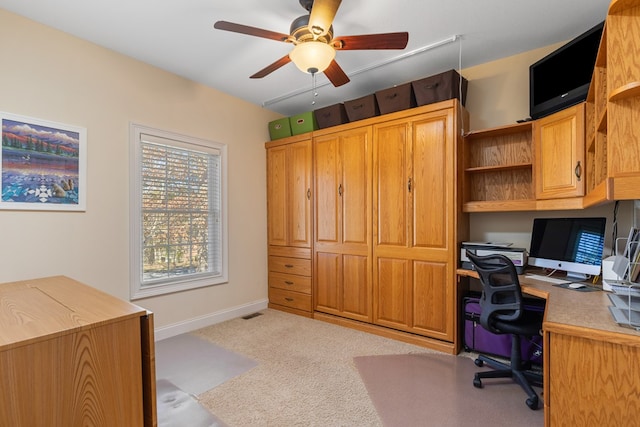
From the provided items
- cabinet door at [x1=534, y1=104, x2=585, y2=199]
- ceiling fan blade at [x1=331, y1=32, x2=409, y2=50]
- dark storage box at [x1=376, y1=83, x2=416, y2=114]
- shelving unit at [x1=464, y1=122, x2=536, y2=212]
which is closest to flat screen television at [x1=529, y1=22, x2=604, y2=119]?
cabinet door at [x1=534, y1=104, x2=585, y2=199]

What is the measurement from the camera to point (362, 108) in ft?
11.3

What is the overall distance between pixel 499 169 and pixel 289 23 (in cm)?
228

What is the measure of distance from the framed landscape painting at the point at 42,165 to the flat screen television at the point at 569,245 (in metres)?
3.97

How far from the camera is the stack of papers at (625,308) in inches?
51.9

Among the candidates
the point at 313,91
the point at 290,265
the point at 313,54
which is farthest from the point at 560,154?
the point at 290,265

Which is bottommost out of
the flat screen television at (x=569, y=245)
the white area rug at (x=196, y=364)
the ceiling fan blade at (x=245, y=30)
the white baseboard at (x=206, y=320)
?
the white area rug at (x=196, y=364)

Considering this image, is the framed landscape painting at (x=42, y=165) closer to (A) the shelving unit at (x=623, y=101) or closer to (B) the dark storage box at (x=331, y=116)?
(B) the dark storage box at (x=331, y=116)

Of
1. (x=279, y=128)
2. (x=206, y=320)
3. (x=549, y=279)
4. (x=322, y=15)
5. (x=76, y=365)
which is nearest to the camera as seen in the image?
(x=76, y=365)

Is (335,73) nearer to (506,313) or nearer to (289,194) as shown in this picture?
(289,194)

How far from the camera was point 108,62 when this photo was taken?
2.82 metres

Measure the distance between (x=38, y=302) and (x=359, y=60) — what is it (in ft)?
9.92

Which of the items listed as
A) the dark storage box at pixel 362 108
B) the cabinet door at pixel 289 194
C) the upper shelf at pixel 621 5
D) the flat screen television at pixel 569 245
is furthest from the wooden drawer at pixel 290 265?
the upper shelf at pixel 621 5

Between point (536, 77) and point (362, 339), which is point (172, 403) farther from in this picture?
point (536, 77)

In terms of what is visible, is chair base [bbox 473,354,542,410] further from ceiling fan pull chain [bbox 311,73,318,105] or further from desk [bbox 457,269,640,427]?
ceiling fan pull chain [bbox 311,73,318,105]
